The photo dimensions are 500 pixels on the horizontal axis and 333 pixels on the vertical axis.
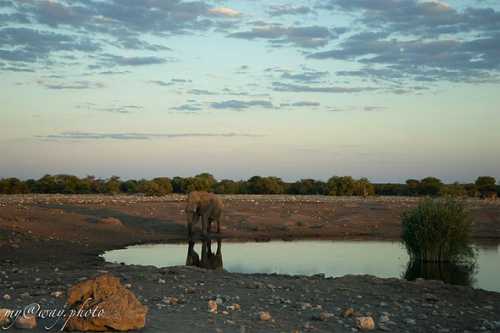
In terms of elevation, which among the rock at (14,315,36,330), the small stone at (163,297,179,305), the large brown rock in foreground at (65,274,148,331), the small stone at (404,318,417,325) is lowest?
the small stone at (404,318,417,325)

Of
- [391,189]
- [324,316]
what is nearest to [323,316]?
[324,316]

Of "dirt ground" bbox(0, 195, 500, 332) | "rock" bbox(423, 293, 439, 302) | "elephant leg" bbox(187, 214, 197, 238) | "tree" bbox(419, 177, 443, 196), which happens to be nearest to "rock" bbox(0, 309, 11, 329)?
"dirt ground" bbox(0, 195, 500, 332)

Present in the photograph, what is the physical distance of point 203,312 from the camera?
10.4 m

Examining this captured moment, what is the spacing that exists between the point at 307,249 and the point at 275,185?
5747 centimetres

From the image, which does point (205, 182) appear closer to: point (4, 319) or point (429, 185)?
point (429, 185)

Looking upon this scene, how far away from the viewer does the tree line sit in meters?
77.4

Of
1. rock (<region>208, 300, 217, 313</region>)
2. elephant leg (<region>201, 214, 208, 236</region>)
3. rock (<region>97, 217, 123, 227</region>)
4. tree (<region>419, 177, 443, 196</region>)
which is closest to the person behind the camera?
rock (<region>208, 300, 217, 313</region>)

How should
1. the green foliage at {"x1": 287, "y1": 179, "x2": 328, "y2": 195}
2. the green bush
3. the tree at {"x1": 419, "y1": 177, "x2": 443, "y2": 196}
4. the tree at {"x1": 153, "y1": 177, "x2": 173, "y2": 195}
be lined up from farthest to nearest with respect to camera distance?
the green foliage at {"x1": 287, "y1": 179, "x2": 328, "y2": 195} < the tree at {"x1": 419, "y1": 177, "x2": 443, "y2": 196} < the tree at {"x1": 153, "y1": 177, "x2": 173, "y2": 195} < the green bush

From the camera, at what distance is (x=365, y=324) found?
963cm

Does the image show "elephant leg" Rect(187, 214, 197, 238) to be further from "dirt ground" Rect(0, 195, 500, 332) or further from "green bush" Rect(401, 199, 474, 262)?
"green bush" Rect(401, 199, 474, 262)

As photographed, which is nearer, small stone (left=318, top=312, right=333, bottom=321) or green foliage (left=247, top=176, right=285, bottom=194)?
small stone (left=318, top=312, right=333, bottom=321)

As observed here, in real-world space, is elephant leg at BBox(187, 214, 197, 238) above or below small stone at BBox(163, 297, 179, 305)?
above

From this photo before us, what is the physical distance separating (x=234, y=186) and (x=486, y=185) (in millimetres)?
34498

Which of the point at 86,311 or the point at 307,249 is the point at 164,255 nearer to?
the point at 307,249
